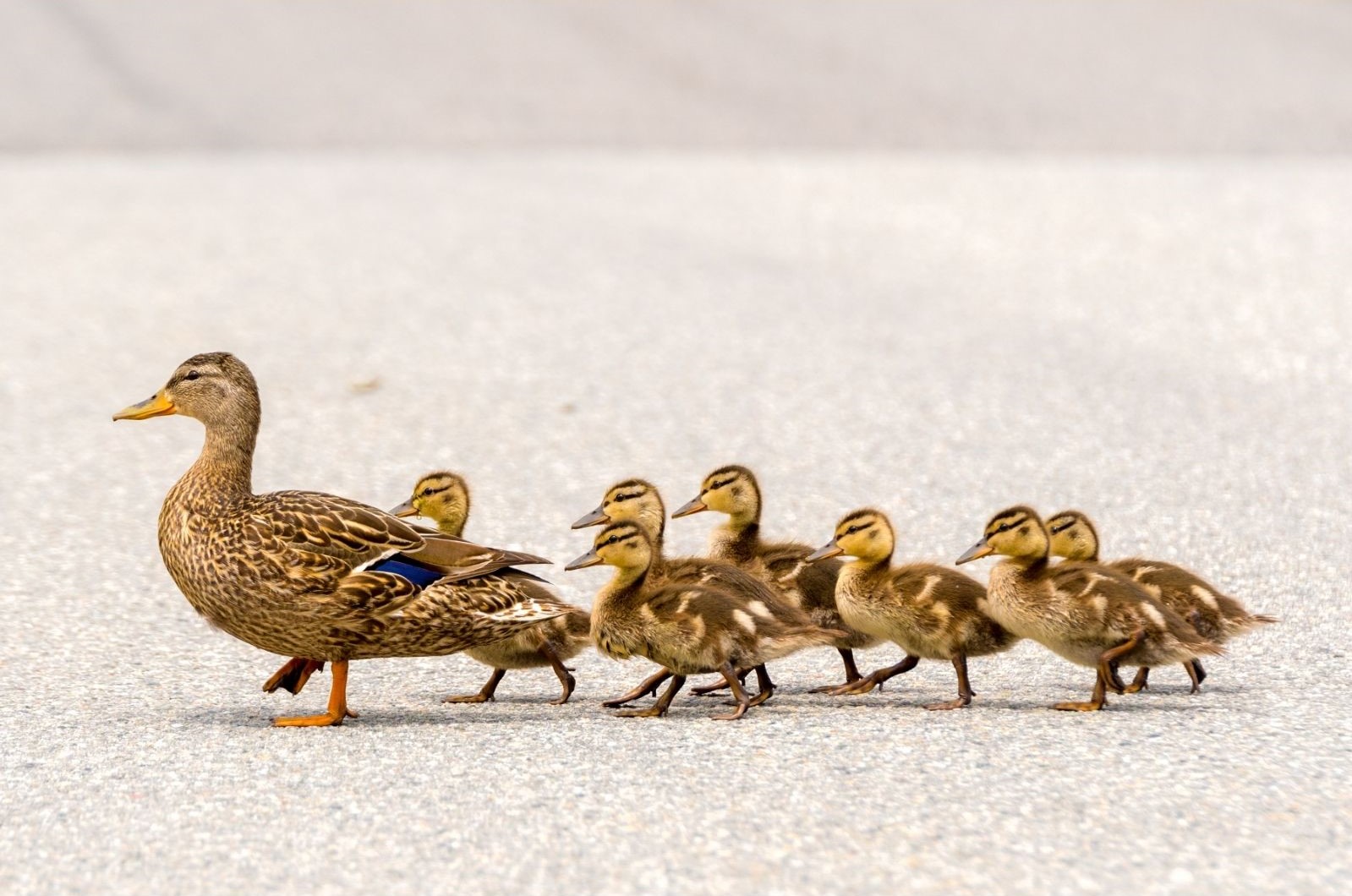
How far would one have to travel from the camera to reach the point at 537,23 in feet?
96.2

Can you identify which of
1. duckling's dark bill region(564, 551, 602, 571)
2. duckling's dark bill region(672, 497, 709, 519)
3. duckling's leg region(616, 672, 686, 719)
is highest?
duckling's dark bill region(672, 497, 709, 519)

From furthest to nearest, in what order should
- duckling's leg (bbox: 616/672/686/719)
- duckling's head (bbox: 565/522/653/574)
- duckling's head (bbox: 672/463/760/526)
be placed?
duckling's head (bbox: 672/463/760/526) < duckling's head (bbox: 565/522/653/574) < duckling's leg (bbox: 616/672/686/719)

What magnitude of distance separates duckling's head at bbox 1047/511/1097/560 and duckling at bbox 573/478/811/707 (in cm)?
106

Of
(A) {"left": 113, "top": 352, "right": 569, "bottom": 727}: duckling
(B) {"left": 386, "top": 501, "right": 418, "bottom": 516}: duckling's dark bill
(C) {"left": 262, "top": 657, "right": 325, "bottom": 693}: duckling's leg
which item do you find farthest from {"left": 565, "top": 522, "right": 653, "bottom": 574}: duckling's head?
(C) {"left": 262, "top": 657, "right": 325, "bottom": 693}: duckling's leg

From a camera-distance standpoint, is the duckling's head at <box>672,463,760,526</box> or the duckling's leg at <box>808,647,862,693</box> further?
the duckling's head at <box>672,463,760,526</box>

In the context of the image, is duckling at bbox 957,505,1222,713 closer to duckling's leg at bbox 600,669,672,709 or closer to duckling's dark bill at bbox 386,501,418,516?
duckling's leg at bbox 600,669,672,709

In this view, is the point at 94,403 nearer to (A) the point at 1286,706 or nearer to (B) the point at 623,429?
(B) the point at 623,429

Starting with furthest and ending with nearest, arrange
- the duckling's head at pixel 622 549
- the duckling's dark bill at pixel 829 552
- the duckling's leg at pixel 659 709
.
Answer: the duckling's dark bill at pixel 829 552 < the duckling's head at pixel 622 549 < the duckling's leg at pixel 659 709

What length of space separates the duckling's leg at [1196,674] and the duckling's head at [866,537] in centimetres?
122

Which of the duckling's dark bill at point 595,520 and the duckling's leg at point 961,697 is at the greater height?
the duckling's dark bill at point 595,520

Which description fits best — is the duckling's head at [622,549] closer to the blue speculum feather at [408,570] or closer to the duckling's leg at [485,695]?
the blue speculum feather at [408,570]

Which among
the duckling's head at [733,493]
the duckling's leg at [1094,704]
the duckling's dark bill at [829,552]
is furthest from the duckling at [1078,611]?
the duckling's head at [733,493]

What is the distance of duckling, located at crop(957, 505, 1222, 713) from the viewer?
245 inches

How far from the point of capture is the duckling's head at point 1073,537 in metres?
6.78
